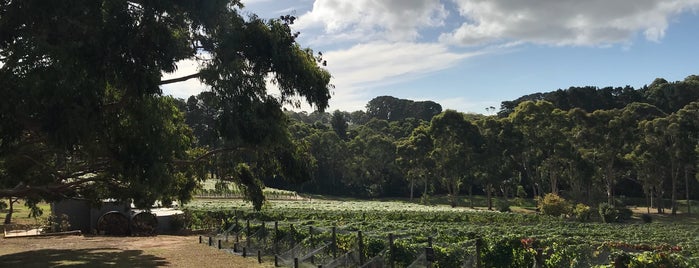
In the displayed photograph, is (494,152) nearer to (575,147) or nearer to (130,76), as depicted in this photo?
(575,147)

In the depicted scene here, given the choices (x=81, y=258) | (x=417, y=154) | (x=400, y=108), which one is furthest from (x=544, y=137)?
(x=400, y=108)

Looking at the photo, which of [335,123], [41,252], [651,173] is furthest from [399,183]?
[41,252]

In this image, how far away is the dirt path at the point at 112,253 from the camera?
1991 centimetres

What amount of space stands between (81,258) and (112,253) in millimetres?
2043

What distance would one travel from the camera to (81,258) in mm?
21422

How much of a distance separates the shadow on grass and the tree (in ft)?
13.4

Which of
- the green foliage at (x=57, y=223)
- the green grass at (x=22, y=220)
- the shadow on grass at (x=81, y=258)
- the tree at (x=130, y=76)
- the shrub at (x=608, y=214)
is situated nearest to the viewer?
the tree at (x=130, y=76)

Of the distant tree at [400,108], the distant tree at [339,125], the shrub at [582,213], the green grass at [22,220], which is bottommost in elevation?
the shrub at [582,213]

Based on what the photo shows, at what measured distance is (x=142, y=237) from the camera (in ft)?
104

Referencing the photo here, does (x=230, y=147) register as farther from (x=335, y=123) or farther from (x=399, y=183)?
(x=335, y=123)

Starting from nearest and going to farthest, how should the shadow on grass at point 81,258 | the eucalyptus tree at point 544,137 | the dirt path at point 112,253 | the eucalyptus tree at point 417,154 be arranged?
the shadow on grass at point 81,258 < the dirt path at point 112,253 < the eucalyptus tree at point 544,137 < the eucalyptus tree at point 417,154

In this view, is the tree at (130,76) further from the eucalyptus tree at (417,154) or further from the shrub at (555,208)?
the eucalyptus tree at (417,154)

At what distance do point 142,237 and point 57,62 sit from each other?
865 inches

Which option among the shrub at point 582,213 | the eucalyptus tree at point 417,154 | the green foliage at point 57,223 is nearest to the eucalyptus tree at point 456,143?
the eucalyptus tree at point 417,154
